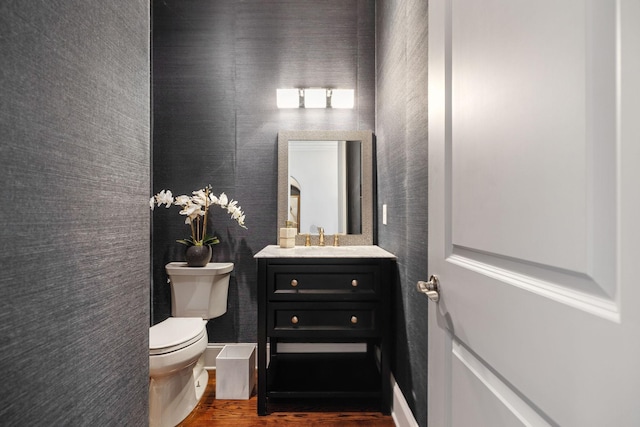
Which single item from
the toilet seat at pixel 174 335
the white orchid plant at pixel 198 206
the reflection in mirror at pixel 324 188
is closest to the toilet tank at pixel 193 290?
the white orchid plant at pixel 198 206

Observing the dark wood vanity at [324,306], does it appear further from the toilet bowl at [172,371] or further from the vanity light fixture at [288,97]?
the vanity light fixture at [288,97]

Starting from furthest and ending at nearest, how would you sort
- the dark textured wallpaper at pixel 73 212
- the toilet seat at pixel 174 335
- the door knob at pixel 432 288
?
the toilet seat at pixel 174 335, the door knob at pixel 432 288, the dark textured wallpaper at pixel 73 212

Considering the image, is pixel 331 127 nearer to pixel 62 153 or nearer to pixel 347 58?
pixel 347 58

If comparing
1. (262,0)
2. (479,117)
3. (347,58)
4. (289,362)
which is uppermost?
(262,0)

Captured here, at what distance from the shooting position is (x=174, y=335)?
1.67 metres

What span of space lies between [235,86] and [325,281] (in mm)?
1561

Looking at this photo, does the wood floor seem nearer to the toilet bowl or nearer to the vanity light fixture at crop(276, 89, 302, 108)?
the toilet bowl

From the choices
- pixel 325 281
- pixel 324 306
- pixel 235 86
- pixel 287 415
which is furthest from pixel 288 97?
pixel 287 415

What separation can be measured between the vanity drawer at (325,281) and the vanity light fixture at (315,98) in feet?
4.01

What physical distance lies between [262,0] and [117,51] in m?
1.93

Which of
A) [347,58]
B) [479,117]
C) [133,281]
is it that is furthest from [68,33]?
[347,58]

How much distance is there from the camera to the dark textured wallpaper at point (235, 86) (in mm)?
2357

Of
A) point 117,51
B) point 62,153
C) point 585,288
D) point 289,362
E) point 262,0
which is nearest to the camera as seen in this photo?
point 585,288

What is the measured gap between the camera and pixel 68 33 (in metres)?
0.64
